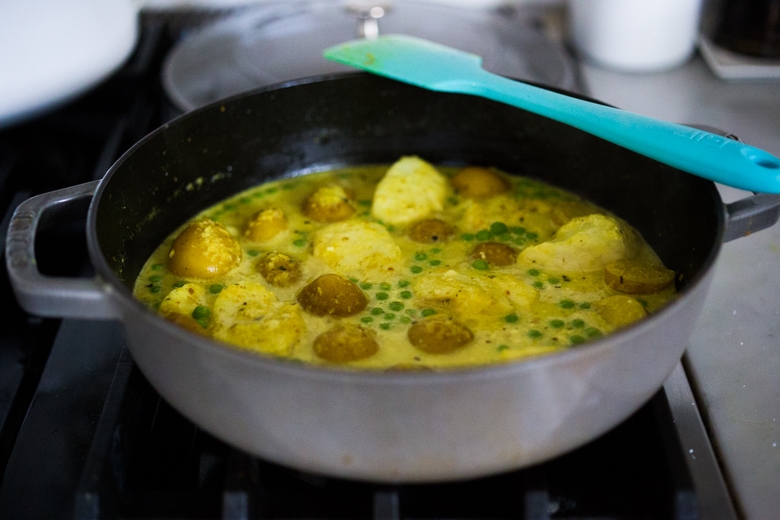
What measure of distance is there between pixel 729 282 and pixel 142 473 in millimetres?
992

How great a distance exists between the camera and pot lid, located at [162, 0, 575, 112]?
168 centimetres

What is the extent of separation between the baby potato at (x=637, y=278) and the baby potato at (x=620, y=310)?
0.05m

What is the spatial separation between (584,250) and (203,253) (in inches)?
24.6

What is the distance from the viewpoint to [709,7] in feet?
6.86

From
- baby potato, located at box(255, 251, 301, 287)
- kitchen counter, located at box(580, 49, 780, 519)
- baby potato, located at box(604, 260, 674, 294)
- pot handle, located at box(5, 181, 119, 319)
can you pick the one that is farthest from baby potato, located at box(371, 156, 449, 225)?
pot handle, located at box(5, 181, 119, 319)

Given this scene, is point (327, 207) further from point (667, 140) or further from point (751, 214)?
point (751, 214)

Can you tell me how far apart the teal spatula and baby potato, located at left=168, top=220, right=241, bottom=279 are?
398 mm

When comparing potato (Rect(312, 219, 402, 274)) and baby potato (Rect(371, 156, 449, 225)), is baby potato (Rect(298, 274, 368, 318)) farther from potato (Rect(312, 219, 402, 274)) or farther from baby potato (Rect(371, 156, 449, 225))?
baby potato (Rect(371, 156, 449, 225))

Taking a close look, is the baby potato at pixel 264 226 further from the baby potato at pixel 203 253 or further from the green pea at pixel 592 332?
the green pea at pixel 592 332

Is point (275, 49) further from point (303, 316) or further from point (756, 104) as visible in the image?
point (756, 104)

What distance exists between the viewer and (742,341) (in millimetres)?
1182

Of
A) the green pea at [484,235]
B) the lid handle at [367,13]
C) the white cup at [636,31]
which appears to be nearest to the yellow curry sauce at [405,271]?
the green pea at [484,235]

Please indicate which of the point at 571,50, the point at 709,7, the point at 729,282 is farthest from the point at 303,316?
the point at 709,7

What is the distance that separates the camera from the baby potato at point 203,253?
1248mm
